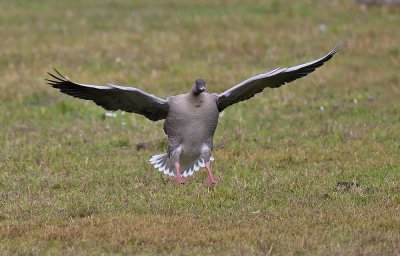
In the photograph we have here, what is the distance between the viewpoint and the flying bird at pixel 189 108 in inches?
379

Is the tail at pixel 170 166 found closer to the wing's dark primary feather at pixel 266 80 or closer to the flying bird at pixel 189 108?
the flying bird at pixel 189 108

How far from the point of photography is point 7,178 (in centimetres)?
1006

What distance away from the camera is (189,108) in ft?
31.8

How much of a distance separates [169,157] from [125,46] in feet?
27.3

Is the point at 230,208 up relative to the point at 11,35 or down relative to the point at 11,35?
down

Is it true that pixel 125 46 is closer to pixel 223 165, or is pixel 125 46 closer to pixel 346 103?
pixel 346 103

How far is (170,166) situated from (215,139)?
2418mm

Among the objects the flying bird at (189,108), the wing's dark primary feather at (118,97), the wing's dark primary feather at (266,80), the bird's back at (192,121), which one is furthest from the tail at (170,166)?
the wing's dark primary feather at (266,80)

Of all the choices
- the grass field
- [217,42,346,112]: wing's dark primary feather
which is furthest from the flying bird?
the grass field

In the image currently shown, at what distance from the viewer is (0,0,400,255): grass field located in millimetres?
7680

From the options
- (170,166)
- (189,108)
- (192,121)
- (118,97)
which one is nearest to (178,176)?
(170,166)

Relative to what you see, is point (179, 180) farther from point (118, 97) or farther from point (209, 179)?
point (118, 97)

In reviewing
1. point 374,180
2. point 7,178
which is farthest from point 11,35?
point 374,180

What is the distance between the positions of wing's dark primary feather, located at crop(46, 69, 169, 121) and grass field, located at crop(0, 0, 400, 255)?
2.39 feet
